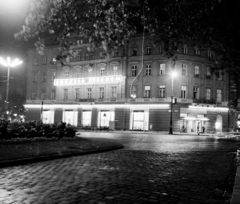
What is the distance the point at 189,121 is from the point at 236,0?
4277 cm

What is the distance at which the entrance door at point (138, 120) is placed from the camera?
50.4m

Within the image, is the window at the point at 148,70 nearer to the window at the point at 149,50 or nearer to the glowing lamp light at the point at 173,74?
the window at the point at 149,50

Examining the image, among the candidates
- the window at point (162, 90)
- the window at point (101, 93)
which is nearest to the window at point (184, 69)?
the window at point (162, 90)

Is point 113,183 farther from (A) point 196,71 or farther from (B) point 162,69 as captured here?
(A) point 196,71

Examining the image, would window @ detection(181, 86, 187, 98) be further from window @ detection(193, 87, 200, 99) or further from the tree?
the tree

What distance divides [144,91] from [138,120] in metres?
4.97

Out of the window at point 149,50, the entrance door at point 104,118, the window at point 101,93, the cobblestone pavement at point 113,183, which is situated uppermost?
the window at point 149,50

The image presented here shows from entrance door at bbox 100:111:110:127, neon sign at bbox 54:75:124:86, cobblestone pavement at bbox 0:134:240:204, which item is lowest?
cobblestone pavement at bbox 0:134:240:204

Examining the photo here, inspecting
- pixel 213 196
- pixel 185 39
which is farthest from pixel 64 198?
pixel 185 39

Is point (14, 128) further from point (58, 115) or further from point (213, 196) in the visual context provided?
point (58, 115)

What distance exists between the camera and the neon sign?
52.3 m

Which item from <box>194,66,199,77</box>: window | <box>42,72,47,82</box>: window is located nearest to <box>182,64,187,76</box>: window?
<box>194,66,199,77</box>: window

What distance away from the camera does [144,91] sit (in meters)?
51.1

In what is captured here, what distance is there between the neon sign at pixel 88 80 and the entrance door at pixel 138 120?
646 cm
